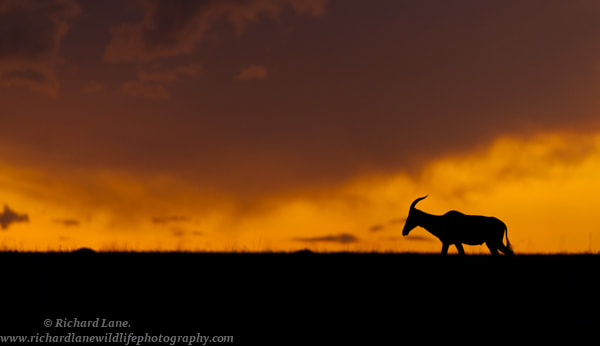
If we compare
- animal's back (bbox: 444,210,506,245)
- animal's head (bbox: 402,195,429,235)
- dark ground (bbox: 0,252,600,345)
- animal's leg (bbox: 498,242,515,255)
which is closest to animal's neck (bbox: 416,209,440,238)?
animal's head (bbox: 402,195,429,235)

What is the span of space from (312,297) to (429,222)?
38.7ft

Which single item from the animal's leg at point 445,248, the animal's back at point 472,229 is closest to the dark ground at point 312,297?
the animal's leg at point 445,248

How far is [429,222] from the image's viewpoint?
27453 mm

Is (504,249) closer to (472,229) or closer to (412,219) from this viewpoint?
(472,229)

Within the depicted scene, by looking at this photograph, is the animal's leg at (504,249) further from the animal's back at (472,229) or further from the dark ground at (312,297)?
the dark ground at (312,297)

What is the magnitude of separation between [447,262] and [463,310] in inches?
247

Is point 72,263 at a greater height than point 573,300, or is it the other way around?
point 72,263

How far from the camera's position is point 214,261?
872 inches

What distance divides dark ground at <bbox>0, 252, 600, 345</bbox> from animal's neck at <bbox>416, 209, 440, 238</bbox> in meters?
4.31

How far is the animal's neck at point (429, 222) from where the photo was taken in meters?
27.0

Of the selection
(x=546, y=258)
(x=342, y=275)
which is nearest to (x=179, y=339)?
(x=342, y=275)

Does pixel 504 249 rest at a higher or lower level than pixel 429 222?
lower

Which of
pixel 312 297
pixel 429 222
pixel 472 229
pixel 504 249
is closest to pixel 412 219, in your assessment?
pixel 429 222

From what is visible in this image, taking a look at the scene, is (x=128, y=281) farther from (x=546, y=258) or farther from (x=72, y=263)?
(x=546, y=258)
